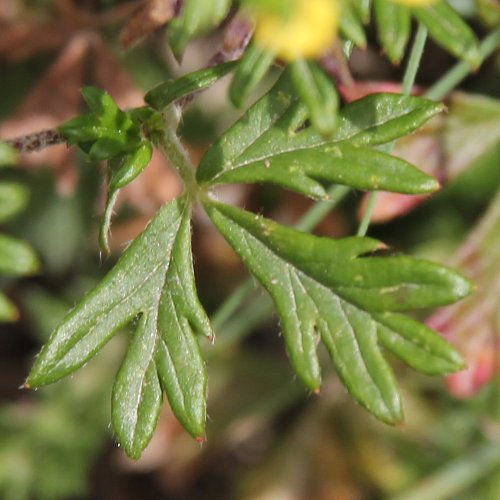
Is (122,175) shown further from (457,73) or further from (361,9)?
(457,73)

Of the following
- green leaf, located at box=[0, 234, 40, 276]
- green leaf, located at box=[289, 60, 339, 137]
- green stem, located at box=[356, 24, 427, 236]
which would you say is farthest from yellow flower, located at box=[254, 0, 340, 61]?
green leaf, located at box=[0, 234, 40, 276]

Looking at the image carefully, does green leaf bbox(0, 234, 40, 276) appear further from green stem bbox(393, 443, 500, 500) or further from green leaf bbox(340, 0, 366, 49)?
green stem bbox(393, 443, 500, 500)

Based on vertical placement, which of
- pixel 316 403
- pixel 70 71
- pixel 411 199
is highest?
pixel 70 71

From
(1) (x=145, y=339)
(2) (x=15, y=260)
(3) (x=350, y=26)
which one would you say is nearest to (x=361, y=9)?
(3) (x=350, y=26)

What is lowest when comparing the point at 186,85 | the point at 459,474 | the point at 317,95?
the point at 459,474

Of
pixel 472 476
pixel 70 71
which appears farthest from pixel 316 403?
pixel 70 71

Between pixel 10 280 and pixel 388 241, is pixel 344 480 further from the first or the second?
pixel 10 280

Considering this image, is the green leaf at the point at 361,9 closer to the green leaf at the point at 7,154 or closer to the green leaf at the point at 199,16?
the green leaf at the point at 199,16

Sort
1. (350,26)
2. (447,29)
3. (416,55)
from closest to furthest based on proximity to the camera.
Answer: (350,26)
(447,29)
(416,55)

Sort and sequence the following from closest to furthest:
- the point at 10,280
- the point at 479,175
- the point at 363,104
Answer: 1. the point at 363,104
2. the point at 479,175
3. the point at 10,280
